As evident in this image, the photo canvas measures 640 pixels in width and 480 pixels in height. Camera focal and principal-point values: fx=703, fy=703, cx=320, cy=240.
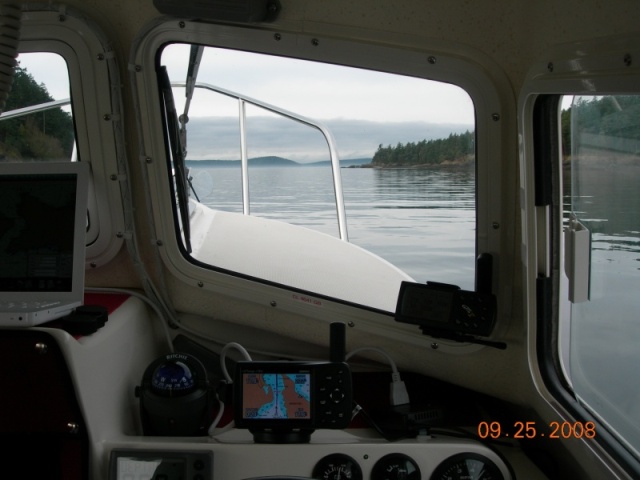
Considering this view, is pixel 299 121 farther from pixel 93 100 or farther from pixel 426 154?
pixel 93 100

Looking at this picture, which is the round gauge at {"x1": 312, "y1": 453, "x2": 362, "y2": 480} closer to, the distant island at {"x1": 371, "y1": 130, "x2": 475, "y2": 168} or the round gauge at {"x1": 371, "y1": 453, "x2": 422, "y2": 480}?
the round gauge at {"x1": 371, "y1": 453, "x2": 422, "y2": 480}

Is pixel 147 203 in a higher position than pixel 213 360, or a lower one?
higher

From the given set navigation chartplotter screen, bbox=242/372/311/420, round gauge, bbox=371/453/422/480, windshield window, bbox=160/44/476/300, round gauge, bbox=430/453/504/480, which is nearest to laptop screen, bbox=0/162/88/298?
windshield window, bbox=160/44/476/300

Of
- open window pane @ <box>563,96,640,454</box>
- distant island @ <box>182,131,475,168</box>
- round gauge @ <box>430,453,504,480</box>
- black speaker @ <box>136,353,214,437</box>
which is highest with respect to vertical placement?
distant island @ <box>182,131,475,168</box>

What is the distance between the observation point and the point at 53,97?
2436 mm

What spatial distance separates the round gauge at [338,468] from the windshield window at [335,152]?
689 millimetres

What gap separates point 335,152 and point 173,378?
907 millimetres

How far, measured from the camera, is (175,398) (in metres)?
2.15

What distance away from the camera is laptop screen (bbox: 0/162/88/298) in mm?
2096

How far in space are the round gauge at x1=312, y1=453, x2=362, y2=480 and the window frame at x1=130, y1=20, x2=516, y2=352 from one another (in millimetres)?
538

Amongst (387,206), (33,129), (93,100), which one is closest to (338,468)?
(387,206)

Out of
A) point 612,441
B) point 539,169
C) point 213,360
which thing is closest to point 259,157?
point 213,360

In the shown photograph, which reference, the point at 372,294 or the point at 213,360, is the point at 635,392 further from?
the point at 213,360

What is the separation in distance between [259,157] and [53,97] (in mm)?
742
